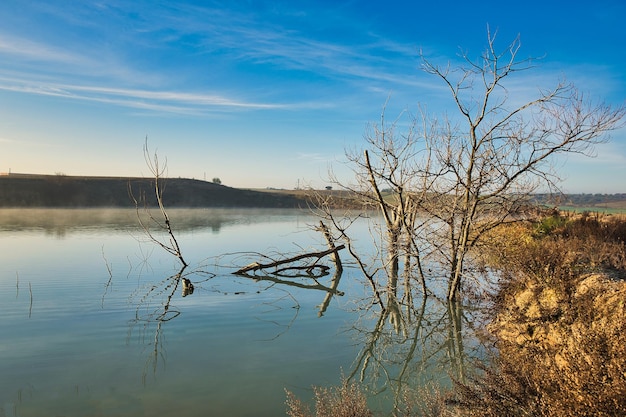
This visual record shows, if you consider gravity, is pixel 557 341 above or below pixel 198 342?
above

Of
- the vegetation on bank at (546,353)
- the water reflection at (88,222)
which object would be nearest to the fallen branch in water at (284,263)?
the vegetation on bank at (546,353)

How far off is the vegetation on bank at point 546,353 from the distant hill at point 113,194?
61.8 m

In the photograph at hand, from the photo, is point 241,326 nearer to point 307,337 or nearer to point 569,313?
point 307,337

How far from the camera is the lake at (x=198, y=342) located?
6.69 m

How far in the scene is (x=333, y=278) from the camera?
17578 mm

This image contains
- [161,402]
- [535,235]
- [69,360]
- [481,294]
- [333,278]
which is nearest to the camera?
[161,402]

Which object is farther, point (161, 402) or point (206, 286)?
point (206, 286)

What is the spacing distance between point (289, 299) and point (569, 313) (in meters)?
7.78

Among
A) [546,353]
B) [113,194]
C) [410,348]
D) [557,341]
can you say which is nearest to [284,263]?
[410,348]

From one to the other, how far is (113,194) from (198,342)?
259 ft

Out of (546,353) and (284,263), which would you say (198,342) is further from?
(284,263)

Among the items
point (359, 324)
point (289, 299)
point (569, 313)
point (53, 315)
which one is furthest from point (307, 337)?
point (53, 315)

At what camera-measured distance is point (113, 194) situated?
8169 centimetres

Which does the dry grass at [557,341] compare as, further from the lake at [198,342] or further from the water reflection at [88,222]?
the water reflection at [88,222]
